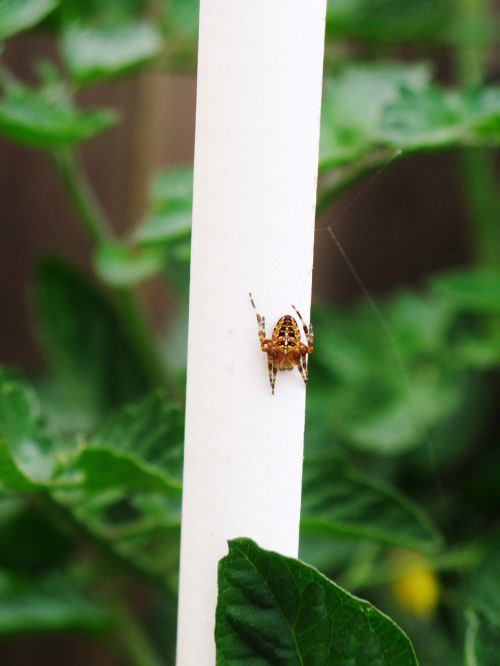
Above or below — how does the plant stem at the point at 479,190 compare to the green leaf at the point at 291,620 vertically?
above

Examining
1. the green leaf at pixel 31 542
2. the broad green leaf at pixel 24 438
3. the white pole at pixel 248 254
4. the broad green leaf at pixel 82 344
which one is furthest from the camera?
the broad green leaf at pixel 82 344

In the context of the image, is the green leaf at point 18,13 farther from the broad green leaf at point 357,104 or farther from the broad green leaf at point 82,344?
the broad green leaf at point 82,344

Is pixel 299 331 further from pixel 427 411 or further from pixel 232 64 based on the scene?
pixel 427 411

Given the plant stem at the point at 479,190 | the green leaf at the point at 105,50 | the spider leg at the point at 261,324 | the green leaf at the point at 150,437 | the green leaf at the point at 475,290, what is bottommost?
the spider leg at the point at 261,324

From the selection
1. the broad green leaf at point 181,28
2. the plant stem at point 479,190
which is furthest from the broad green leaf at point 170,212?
the plant stem at point 479,190

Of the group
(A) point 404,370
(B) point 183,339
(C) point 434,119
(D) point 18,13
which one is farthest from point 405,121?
(B) point 183,339

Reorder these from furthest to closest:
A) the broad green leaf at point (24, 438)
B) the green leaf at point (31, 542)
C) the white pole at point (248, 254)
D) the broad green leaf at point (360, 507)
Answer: the green leaf at point (31, 542) < the broad green leaf at point (360, 507) < the broad green leaf at point (24, 438) < the white pole at point (248, 254)

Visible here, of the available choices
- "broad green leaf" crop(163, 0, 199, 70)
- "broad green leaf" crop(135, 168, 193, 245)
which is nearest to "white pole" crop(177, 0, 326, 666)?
"broad green leaf" crop(135, 168, 193, 245)
